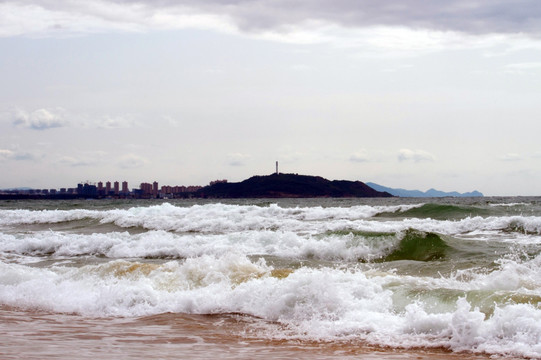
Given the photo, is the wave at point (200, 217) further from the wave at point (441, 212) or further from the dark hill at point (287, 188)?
the dark hill at point (287, 188)

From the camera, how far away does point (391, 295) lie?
7871mm

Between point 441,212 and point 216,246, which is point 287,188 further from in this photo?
point 216,246

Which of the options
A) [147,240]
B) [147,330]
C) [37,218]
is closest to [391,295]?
[147,330]

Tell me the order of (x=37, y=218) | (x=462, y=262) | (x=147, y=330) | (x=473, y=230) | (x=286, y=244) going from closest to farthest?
1. (x=147, y=330)
2. (x=462, y=262)
3. (x=286, y=244)
4. (x=473, y=230)
5. (x=37, y=218)

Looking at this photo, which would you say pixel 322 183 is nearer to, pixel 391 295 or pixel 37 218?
pixel 37 218

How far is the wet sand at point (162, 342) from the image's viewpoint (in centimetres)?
566

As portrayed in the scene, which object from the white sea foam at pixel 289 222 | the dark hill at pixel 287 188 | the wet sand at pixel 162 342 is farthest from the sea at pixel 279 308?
the dark hill at pixel 287 188

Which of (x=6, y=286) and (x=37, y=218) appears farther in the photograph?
(x=37, y=218)

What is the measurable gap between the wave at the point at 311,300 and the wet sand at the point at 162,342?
319 millimetres

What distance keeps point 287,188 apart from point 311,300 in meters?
99.5

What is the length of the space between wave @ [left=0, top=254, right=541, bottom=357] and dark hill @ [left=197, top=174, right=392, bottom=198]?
94.6 meters

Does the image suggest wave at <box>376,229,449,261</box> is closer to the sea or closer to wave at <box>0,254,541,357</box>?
the sea

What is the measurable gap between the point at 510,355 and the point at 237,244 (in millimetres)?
10865

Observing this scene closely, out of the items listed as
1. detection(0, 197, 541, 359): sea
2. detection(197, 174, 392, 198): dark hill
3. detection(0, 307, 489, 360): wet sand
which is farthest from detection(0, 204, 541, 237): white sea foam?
detection(197, 174, 392, 198): dark hill
